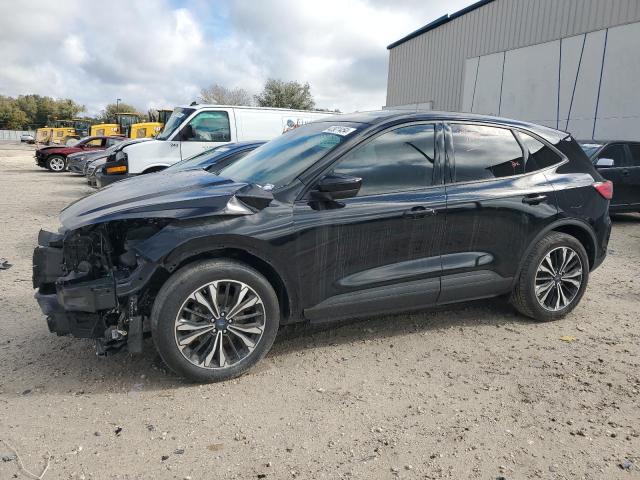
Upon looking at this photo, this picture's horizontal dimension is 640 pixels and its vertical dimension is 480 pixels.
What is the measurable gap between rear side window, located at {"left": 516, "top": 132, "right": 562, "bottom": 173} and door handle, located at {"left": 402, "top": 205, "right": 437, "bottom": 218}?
43.7 inches

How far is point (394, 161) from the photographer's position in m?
3.77

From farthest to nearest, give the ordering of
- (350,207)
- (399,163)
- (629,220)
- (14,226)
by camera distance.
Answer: (629,220)
(14,226)
(399,163)
(350,207)

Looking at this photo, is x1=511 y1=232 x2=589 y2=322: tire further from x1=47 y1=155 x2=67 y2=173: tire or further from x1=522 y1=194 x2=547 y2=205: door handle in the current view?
x1=47 y1=155 x2=67 y2=173: tire

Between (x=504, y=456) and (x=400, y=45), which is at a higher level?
(x=400, y=45)

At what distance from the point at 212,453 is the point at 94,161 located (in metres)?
13.2

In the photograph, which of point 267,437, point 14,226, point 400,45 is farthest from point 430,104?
point 267,437

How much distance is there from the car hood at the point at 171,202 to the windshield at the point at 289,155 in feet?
0.72

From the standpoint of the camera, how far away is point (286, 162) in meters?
3.84

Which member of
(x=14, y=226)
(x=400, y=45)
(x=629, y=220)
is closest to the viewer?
(x=14, y=226)

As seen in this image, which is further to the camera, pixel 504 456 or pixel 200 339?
pixel 200 339

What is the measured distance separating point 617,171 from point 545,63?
9.86m

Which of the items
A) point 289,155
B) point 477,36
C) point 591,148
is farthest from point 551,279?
point 477,36

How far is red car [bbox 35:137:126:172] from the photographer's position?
2222cm

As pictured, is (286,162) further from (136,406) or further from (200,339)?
(136,406)
